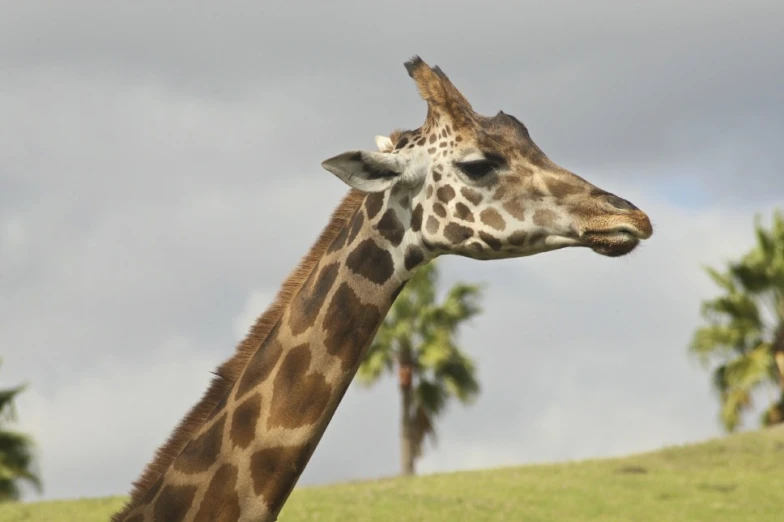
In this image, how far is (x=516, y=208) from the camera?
286 inches

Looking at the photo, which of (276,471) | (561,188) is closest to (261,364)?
(276,471)

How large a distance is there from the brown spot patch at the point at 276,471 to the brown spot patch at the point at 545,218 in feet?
6.31

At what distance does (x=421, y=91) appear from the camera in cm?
782

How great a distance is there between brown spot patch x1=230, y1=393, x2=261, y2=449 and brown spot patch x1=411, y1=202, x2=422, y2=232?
4.53ft

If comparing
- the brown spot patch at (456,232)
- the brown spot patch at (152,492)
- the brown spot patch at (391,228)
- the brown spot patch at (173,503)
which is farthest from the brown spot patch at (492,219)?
the brown spot patch at (152,492)

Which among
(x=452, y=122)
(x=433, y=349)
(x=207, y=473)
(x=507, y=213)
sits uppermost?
(x=433, y=349)

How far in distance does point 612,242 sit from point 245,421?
7.88 feet

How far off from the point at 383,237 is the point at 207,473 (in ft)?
5.76

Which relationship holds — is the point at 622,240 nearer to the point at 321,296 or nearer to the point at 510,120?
the point at 510,120

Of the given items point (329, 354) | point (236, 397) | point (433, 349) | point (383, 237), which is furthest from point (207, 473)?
point (433, 349)

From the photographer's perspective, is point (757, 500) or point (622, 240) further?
point (757, 500)

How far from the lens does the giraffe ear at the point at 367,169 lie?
6.91 metres

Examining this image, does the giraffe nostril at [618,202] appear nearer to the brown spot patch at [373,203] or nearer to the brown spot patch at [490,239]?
the brown spot patch at [490,239]

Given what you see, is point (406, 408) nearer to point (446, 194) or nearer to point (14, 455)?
point (14, 455)
